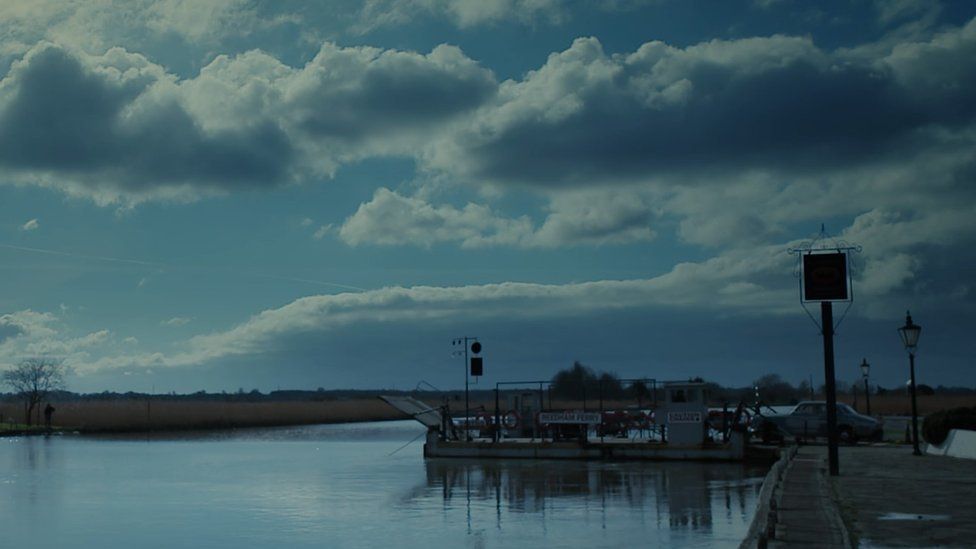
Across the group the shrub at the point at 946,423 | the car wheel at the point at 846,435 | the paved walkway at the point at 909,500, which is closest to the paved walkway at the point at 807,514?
the paved walkway at the point at 909,500

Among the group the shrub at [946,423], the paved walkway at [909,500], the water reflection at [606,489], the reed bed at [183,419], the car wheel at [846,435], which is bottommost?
the reed bed at [183,419]

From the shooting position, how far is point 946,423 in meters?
30.5

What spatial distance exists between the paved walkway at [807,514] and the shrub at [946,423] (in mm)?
7423

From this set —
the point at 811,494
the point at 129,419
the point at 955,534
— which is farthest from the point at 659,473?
the point at 129,419

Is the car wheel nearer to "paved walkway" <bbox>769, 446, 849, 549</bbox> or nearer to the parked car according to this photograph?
the parked car

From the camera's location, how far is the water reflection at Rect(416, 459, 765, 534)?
20734mm

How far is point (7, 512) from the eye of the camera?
22359 mm

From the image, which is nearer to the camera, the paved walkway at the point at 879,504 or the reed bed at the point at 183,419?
the paved walkway at the point at 879,504

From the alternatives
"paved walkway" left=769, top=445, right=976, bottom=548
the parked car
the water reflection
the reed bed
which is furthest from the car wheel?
→ the reed bed

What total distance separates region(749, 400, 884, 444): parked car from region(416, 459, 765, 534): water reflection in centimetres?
688

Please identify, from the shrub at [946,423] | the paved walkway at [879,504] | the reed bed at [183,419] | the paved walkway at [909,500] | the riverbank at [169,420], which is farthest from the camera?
the reed bed at [183,419]

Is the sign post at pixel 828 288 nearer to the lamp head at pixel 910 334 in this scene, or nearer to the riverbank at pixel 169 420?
the lamp head at pixel 910 334

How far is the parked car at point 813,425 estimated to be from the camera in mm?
Answer: 38531

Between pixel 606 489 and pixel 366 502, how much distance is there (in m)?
6.02
